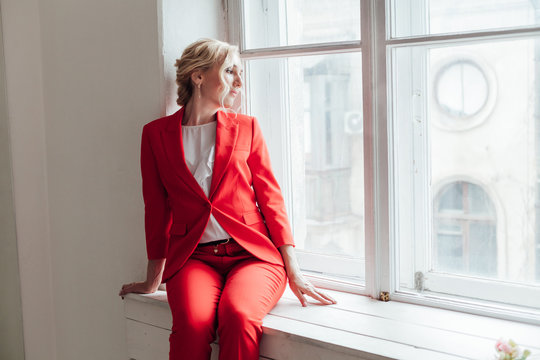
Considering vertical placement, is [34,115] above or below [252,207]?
above

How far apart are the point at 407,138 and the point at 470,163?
0.24 metres

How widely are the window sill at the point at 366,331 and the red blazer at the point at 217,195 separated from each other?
0.67 feet

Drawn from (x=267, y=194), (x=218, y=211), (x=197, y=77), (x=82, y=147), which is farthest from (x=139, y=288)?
(x=197, y=77)

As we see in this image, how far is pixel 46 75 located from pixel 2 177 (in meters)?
0.54

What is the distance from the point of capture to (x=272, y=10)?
7.14ft

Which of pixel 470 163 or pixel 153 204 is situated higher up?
pixel 470 163

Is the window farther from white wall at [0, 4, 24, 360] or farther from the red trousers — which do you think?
white wall at [0, 4, 24, 360]

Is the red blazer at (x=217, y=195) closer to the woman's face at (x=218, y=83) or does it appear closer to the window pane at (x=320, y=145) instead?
the woman's face at (x=218, y=83)

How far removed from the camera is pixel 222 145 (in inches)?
73.3

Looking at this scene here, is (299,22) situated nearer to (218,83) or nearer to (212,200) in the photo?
(218,83)

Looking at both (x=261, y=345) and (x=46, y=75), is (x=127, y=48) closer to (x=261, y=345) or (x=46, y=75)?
(x=46, y=75)

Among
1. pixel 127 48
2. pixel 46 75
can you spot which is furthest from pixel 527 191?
pixel 46 75

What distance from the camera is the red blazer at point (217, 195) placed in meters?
1.83

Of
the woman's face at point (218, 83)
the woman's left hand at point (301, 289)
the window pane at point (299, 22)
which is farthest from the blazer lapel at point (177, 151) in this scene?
the window pane at point (299, 22)
